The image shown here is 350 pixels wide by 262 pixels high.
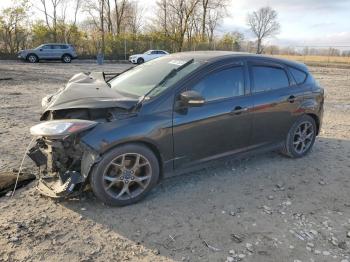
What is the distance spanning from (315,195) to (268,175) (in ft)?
2.25

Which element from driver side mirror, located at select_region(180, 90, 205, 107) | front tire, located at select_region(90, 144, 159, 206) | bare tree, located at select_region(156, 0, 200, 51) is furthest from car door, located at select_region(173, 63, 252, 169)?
bare tree, located at select_region(156, 0, 200, 51)

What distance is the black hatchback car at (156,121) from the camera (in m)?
3.62

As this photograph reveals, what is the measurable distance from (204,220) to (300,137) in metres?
2.54

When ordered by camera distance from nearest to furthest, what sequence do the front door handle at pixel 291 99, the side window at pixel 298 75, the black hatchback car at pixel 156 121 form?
1. the black hatchback car at pixel 156 121
2. the front door handle at pixel 291 99
3. the side window at pixel 298 75

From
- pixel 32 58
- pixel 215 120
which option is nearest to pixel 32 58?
pixel 32 58

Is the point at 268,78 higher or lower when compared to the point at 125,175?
higher

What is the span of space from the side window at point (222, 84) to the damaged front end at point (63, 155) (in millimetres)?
1390

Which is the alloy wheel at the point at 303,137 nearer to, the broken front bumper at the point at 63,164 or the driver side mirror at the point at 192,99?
the driver side mirror at the point at 192,99

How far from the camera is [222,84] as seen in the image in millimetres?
4363

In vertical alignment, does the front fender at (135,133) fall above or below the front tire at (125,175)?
above

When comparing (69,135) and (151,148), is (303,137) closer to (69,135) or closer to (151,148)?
(151,148)

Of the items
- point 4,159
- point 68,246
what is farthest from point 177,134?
point 4,159

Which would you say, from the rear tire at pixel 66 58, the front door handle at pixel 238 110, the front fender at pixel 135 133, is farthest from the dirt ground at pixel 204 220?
the rear tire at pixel 66 58

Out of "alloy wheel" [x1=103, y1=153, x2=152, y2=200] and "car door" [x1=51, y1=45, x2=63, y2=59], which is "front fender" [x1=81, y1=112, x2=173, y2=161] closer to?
"alloy wheel" [x1=103, y1=153, x2=152, y2=200]
